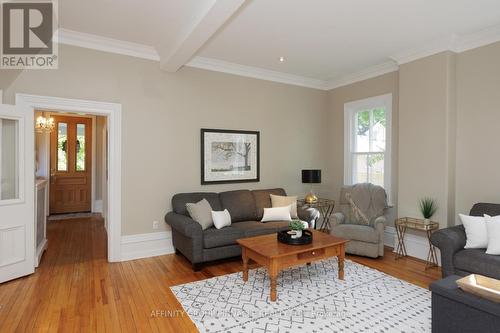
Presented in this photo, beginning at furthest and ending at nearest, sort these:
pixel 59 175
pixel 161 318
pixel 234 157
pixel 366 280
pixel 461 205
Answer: pixel 59 175
pixel 234 157
pixel 461 205
pixel 366 280
pixel 161 318

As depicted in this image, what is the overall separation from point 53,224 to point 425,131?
24.0 feet

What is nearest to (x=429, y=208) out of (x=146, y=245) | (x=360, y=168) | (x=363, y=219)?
(x=363, y=219)

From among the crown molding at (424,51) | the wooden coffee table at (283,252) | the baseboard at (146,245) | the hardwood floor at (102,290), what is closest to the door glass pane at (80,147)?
the hardwood floor at (102,290)

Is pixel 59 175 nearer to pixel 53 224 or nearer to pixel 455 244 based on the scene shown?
pixel 53 224

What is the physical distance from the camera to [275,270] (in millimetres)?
2863

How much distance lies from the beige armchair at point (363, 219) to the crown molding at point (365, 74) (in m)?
1.94

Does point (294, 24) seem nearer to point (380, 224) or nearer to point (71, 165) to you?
point (380, 224)

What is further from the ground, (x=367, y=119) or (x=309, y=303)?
(x=367, y=119)

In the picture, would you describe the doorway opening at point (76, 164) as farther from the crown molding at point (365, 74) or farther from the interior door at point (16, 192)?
the crown molding at point (365, 74)

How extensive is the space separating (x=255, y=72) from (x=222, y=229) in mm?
2833

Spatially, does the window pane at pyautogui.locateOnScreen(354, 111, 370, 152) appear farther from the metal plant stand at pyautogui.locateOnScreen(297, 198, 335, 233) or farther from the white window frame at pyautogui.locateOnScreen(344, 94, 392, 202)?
the metal plant stand at pyautogui.locateOnScreen(297, 198, 335, 233)

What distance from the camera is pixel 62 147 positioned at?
753 cm

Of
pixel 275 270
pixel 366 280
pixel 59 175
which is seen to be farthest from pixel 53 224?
pixel 366 280

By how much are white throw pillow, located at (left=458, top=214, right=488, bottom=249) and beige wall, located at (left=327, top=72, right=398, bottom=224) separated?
163cm
